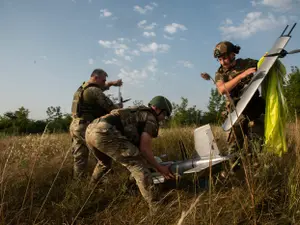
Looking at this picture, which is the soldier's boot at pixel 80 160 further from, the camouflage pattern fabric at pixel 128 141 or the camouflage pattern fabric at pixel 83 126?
the camouflage pattern fabric at pixel 128 141

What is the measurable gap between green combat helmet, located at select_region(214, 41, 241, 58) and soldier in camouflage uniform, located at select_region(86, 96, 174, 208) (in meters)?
0.96

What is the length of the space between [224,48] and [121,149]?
1.91m

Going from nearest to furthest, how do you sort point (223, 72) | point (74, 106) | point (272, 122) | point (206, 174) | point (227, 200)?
1. point (227, 200)
2. point (272, 122)
3. point (206, 174)
4. point (223, 72)
5. point (74, 106)

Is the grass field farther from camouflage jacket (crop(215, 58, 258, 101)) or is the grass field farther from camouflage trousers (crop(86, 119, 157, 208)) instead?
camouflage jacket (crop(215, 58, 258, 101))

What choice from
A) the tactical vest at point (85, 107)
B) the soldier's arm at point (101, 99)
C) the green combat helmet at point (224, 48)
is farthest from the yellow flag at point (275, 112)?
the tactical vest at point (85, 107)

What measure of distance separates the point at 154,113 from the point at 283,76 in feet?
5.36

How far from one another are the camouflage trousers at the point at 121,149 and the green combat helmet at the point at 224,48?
169cm

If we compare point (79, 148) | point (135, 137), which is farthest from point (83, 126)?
point (135, 137)

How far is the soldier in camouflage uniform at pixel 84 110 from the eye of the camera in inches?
169

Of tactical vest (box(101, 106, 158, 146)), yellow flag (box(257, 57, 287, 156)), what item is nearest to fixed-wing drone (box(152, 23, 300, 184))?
yellow flag (box(257, 57, 287, 156))

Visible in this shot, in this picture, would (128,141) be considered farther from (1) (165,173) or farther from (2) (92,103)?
(2) (92,103)

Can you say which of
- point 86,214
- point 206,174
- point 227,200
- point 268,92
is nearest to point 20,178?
point 86,214

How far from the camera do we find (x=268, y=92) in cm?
297

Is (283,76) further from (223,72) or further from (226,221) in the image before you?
(226,221)
